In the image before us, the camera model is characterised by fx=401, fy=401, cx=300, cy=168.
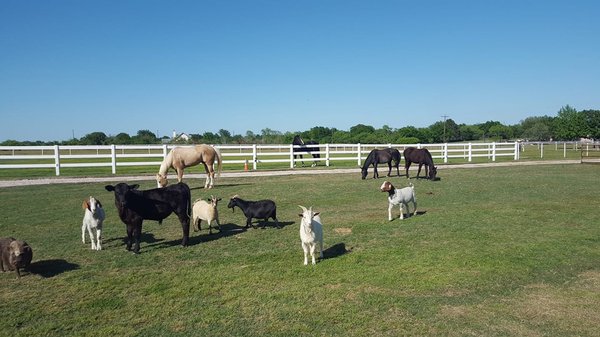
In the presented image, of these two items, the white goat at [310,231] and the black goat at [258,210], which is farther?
the black goat at [258,210]

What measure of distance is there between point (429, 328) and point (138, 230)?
5849 millimetres

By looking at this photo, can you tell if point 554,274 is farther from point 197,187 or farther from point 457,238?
point 197,187

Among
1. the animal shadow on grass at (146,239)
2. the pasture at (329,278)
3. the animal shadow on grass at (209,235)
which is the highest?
the animal shadow on grass at (146,239)

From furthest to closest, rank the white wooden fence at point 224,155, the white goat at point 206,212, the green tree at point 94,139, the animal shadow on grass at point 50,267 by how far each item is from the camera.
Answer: the green tree at point 94,139 → the white wooden fence at point 224,155 → the white goat at point 206,212 → the animal shadow on grass at point 50,267

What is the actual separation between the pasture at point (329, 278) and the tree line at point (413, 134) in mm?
67705

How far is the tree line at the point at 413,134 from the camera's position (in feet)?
278

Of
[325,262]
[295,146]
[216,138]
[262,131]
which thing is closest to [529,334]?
[325,262]

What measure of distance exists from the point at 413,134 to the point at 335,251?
9502 cm

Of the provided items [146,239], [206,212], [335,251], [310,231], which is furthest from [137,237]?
[335,251]

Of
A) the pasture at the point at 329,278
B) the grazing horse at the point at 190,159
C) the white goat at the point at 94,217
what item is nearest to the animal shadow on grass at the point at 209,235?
the pasture at the point at 329,278

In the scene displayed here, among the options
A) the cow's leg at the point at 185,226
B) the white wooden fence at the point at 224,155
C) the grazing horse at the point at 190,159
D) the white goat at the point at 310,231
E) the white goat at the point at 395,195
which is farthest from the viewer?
the white wooden fence at the point at 224,155

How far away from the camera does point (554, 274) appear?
6625mm

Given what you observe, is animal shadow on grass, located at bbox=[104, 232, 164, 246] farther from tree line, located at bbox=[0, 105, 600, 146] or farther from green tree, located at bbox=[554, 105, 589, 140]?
green tree, located at bbox=[554, 105, 589, 140]

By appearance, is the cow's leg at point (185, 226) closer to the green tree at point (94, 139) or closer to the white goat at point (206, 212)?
the white goat at point (206, 212)
